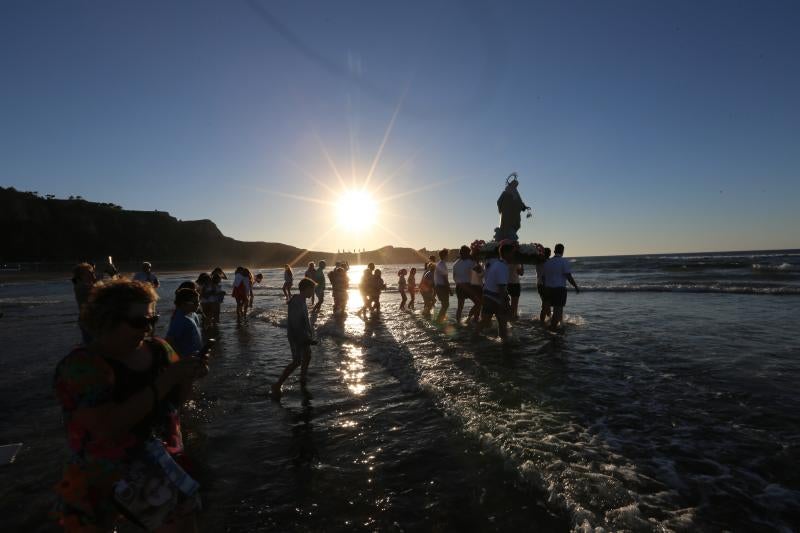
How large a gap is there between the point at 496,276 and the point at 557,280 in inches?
107

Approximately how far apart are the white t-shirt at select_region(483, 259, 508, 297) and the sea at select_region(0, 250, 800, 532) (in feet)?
4.96

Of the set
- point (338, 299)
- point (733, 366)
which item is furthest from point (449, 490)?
point (338, 299)

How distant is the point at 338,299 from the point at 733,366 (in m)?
12.6

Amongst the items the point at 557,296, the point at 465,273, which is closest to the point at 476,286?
the point at 465,273

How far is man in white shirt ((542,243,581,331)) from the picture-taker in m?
11.5

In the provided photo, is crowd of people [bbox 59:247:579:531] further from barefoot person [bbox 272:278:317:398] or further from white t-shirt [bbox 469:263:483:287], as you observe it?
white t-shirt [bbox 469:263:483:287]

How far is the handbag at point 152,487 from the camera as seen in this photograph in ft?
6.63

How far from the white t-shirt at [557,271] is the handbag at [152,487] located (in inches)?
428

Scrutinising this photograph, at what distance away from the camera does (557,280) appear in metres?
11.5

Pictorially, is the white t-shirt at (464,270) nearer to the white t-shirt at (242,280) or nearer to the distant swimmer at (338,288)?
the distant swimmer at (338,288)

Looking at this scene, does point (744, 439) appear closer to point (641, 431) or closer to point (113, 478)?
point (641, 431)

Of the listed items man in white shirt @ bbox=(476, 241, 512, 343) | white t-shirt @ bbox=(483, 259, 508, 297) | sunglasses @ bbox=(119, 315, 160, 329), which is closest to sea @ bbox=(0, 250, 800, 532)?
man in white shirt @ bbox=(476, 241, 512, 343)

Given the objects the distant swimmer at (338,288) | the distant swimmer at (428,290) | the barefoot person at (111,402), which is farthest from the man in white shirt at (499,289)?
the barefoot person at (111,402)

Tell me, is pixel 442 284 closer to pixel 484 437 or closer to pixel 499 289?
pixel 499 289
